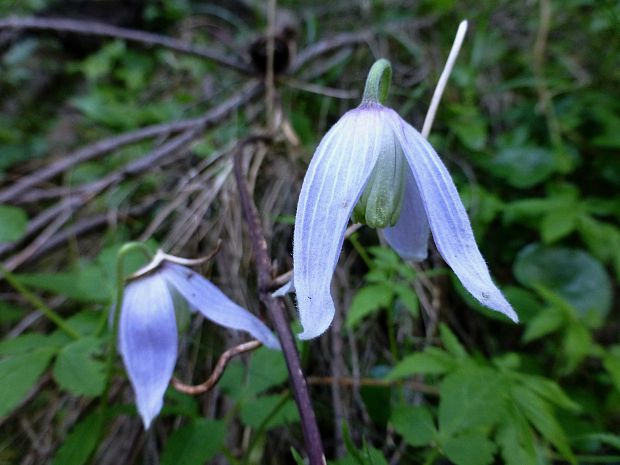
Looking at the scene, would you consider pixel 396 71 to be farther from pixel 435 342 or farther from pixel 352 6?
pixel 435 342

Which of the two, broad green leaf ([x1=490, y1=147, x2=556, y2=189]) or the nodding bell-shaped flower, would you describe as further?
broad green leaf ([x1=490, y1=147, x2=556, y2=189])

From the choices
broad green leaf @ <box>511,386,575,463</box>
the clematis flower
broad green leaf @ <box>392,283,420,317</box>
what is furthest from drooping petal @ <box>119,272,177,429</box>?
broad green leaf @ <box>511,386,575,463</box>

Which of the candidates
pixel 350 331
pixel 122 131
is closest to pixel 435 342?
pixel 350 331

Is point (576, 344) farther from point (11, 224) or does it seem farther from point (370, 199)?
point (11, 224)

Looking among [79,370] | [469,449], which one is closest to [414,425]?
[469,449]

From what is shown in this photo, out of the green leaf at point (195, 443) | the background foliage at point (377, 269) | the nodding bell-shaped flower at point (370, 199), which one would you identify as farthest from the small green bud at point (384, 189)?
the green leaf at point (195, 443)

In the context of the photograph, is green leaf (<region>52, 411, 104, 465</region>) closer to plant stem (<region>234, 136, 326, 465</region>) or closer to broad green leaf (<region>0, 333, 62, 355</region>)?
broad green leaf (<region>0, 333, 62, 355</region>)
